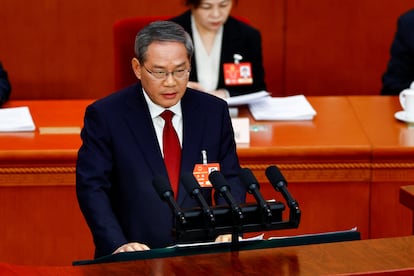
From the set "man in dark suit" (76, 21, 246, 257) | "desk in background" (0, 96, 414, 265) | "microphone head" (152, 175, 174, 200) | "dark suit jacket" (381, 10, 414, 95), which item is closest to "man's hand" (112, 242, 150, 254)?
"man in dark suit" (76, 21, 246, 257)

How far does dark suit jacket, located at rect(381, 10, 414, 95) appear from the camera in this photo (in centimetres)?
432

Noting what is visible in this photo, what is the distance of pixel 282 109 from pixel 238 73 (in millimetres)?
268

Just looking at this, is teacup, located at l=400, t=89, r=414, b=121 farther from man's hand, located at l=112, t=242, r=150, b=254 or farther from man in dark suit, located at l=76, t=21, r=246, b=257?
man's hand, located at l=112, t=242, r=150, b=254

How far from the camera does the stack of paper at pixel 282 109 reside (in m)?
3.81

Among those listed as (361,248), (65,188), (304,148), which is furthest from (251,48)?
(361,248)

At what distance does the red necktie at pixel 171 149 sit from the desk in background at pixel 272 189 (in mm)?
744

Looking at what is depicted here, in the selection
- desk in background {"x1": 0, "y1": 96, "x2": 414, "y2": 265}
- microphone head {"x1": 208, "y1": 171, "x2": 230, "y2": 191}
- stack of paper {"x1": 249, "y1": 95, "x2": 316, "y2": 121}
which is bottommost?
desk in background {"x1": 0, "y1": 96, "x2": 414, "y2": 265}

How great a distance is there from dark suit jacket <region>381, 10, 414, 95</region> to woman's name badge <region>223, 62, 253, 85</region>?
2.38ft

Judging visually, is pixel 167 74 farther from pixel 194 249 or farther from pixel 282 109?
pixel 282 109

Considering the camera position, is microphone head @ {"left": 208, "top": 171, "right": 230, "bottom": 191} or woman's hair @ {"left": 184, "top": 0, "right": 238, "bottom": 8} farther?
woman's hair @ {"left": 184, "top": 0, "right": 238, "bottom": 8}

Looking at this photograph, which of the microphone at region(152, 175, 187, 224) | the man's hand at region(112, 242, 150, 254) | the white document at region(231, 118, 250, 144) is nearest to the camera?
the microphone at region(152, 175, 187, 224)

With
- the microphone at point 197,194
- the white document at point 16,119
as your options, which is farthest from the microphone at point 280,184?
the white document at point 16,119

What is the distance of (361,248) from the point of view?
83.5 inches

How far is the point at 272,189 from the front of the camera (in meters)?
3.48
